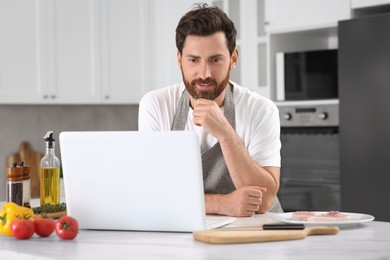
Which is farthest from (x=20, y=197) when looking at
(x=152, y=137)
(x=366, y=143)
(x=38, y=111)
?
(x=38, y=111)

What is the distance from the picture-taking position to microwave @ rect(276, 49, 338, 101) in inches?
162

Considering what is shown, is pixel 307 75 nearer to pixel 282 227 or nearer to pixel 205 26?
pixel 205 26

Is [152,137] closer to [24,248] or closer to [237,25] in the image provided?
[24,248]

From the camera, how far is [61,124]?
204 inches

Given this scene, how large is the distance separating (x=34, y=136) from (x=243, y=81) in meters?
1.50

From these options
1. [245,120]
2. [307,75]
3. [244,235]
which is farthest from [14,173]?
[307,75]

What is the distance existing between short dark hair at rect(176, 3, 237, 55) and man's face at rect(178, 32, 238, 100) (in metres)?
0.02

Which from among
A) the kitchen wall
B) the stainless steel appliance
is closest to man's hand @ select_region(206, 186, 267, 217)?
the stainless steel appliance

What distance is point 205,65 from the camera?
2.53 m

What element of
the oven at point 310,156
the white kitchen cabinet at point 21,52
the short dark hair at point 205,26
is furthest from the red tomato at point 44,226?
the white kitchen cabinet at point 21,52

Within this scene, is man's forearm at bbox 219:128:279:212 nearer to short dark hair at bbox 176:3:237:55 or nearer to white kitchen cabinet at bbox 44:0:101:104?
short dark hair at bbox 176:3:237:55

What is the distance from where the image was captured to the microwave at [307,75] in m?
4.12

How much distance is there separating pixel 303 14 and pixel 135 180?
2.67m

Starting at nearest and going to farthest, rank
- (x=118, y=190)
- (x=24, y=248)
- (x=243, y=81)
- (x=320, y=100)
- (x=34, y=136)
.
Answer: (x=24, y=248) < (x=118, y=190) < (x=320, y=100) < (x=243, y=81) < (x=34, y=136)
